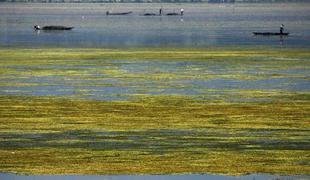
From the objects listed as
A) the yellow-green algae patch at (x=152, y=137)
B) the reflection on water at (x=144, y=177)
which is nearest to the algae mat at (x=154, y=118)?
the yellow-green algae patch at (x=152, y=137)

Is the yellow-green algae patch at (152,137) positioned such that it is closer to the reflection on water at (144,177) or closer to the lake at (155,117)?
the lake at (155,117)

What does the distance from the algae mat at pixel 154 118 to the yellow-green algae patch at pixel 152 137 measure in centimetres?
3

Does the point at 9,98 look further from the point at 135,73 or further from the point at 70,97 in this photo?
the point at 135,73

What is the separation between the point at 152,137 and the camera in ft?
106

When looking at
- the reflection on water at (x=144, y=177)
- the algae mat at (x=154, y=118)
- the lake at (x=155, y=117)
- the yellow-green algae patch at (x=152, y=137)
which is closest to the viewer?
the reflection on water at (x=144, y=177)

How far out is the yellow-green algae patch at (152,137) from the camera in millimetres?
27156

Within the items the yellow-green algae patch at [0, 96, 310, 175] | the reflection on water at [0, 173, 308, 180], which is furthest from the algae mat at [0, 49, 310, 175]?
the reflection on water at [0, 173, 308, 180]

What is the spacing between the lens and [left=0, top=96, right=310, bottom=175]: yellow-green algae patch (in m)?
27.2

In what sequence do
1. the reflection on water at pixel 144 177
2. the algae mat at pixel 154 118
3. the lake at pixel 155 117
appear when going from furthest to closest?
the algae mat at pixel 154 118
the lake at pixel 155 117
the reflection on water at pixel 144 177

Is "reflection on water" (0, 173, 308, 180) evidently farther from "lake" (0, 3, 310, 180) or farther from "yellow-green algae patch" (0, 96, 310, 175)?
"yellow-green algae patch" (0, 96, 310, 175)

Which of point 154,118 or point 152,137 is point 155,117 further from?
point 152,137

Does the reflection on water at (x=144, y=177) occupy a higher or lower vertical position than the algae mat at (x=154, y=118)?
higher

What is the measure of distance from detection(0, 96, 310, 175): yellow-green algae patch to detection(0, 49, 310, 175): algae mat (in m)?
0.03

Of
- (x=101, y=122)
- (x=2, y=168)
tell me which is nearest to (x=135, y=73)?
(x=101, y=122)
